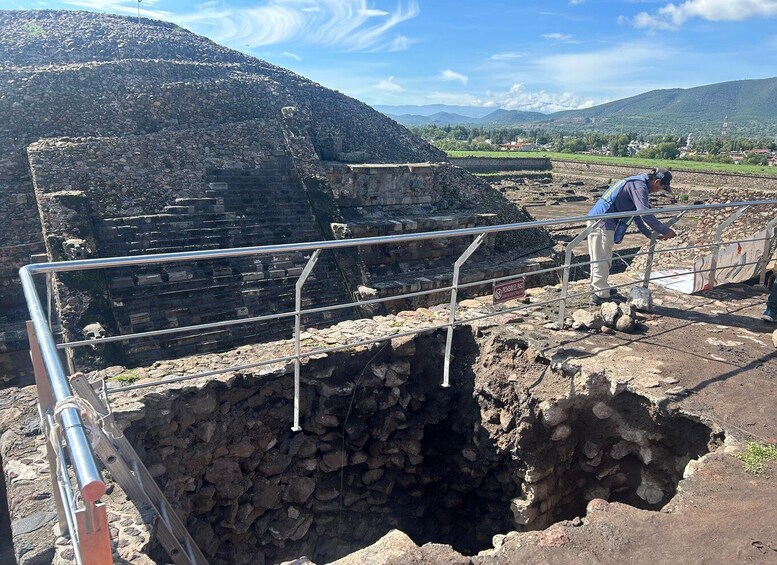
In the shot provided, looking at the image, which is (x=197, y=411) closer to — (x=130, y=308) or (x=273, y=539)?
(x=273, y=539)

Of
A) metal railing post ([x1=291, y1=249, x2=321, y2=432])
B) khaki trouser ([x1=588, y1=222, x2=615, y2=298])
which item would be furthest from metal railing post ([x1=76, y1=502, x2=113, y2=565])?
khaki trouser ([x1=588, y1=222, x2=615, y2=298])

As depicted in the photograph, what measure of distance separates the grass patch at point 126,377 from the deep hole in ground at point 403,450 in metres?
0.32

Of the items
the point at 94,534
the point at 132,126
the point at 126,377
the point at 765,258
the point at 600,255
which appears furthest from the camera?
the point at 132,126

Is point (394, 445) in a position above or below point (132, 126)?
A: below

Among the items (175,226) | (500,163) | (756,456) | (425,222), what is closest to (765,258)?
(756,456)

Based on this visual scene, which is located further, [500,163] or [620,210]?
[500,163]

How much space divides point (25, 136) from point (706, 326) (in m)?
15.9

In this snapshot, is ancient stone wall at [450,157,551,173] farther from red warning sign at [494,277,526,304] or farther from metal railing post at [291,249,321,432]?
metal railing post at [291,249,321,432]

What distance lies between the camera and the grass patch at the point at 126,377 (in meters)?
4.05

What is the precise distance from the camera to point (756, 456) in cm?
304

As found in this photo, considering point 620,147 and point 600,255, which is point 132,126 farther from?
point 620,147

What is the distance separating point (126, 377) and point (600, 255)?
4.51 metres

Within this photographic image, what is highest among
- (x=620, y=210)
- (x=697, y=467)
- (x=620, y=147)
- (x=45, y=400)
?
(x=620, y=147)

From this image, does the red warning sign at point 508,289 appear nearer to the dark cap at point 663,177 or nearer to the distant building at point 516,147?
the dark cap at point 663,177
